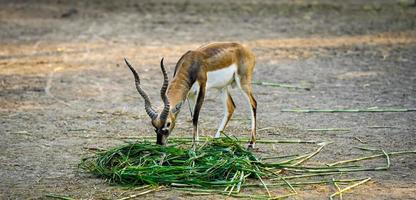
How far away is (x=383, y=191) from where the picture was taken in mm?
7668

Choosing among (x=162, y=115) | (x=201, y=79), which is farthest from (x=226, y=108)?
(x=162, y=115)

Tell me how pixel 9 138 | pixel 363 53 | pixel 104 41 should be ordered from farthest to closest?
1. pixel 104 41
2. pixel 363 53
3. pixel 9 138

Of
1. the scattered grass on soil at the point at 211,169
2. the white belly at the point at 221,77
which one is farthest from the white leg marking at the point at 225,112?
the scattered grass on soil at the point at 211,169

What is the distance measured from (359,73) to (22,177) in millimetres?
6743

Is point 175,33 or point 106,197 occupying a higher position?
point 106,197

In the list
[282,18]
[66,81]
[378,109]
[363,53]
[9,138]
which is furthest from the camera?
[282,18]

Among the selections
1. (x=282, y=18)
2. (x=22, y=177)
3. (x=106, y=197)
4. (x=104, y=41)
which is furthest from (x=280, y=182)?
(x=282, y=18)

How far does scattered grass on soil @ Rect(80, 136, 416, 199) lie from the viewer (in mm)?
7770

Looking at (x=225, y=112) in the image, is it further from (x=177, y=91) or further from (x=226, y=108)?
(x=177, y=91)

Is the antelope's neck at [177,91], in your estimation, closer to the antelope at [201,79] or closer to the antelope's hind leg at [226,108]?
the antelope at [201,79]

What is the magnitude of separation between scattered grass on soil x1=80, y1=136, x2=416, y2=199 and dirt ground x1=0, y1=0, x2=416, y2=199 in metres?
0.16

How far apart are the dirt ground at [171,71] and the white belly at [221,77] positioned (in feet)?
2.78

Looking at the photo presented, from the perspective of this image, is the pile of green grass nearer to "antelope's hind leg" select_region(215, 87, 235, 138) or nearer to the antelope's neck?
the antelope's neck

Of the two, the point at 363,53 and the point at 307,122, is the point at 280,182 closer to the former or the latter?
the point at 307,122
